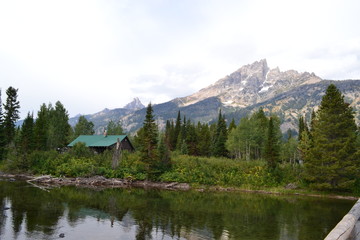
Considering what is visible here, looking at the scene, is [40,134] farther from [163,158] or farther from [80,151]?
[163,158]

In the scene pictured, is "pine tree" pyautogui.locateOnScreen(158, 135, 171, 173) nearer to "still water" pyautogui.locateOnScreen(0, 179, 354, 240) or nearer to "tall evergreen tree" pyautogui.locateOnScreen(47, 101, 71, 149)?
"still water" pyautogui.locateOnScreen(0, 179, 354, 240)

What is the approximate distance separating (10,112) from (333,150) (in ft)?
248

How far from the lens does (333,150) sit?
4553 cm

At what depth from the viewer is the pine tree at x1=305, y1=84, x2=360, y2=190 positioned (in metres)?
43.9

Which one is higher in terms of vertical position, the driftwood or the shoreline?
the driftwood

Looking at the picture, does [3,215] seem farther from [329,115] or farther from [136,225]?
[329,115]

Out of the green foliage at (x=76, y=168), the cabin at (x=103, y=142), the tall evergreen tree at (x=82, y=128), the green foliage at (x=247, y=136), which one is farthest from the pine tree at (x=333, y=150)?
the tall evergreen tree at (x=82, y=128)

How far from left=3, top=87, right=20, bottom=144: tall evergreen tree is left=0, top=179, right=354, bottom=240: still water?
43.5 meters

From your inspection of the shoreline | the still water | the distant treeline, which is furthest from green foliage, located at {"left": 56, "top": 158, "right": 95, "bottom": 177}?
the still water

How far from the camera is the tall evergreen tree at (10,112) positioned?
233ft

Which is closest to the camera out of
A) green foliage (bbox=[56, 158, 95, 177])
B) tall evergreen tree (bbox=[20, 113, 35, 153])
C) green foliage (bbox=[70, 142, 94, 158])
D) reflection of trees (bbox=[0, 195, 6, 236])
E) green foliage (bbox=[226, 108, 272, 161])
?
reflection of trees (bbox=[0, 195, 6, 236])

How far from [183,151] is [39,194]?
4805cm

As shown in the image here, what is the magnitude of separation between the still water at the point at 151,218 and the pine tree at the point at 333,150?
11.2m

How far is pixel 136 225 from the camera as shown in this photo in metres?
21.7
